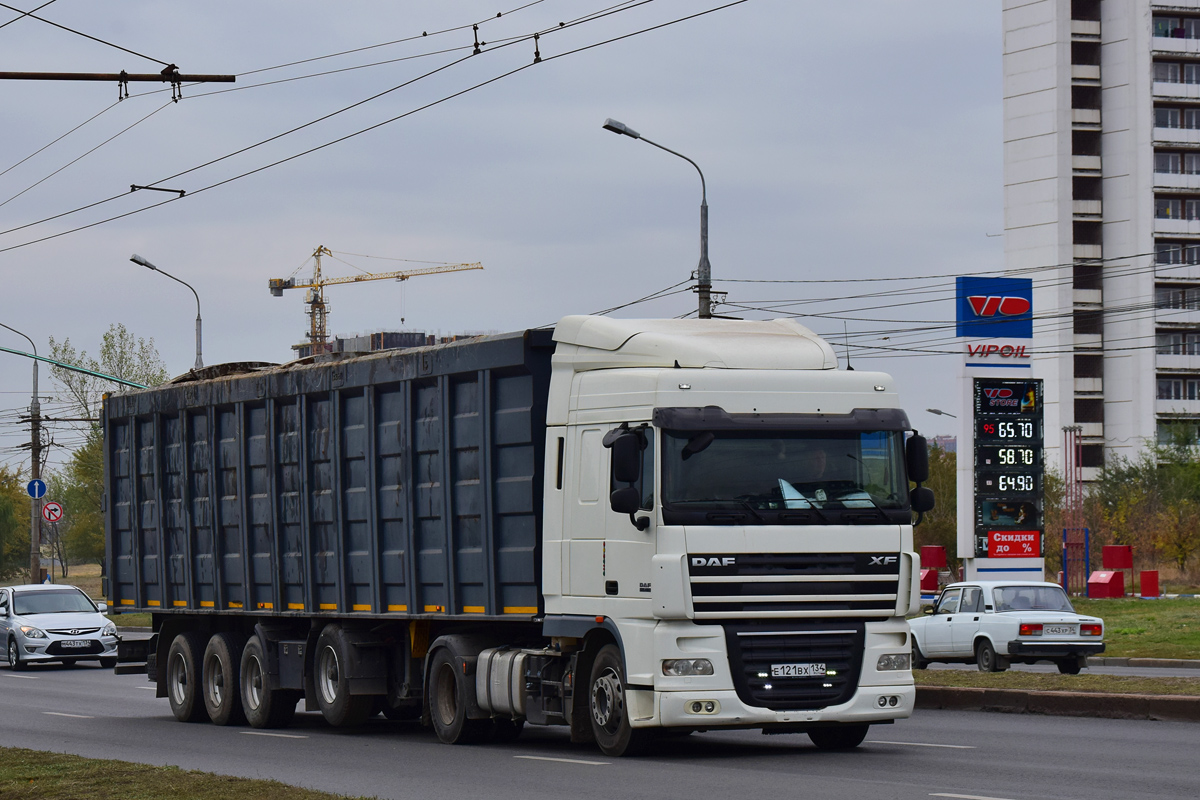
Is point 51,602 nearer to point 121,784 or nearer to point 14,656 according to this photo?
point 14,656

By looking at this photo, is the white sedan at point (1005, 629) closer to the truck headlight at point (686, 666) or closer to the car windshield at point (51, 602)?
the truck headlight at point (686, 666)

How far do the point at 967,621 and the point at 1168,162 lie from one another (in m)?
74.7

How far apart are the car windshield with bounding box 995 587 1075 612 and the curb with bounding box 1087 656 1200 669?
9.18 feet

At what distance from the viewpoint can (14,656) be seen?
1299 inches

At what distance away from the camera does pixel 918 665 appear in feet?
89.7

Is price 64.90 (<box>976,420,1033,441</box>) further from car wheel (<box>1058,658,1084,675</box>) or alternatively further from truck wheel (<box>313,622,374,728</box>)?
truck wheel (<box>313,622,374,728</box>)

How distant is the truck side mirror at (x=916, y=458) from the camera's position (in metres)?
13.6

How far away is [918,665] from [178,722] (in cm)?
1205

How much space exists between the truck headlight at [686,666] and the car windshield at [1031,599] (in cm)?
1397

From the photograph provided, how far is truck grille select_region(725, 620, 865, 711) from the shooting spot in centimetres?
1295

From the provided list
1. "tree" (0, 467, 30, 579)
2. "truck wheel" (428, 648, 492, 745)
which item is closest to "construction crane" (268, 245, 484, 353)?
"tree" (0, 467, 30, 579)

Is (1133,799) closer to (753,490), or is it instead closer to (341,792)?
(753,490)

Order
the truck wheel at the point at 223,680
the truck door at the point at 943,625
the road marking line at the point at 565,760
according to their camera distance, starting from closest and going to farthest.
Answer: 1. the road marking line at the point at 565,760
2. the truck wheel at the point at 223,680
3. the truck door at the point at 943,625

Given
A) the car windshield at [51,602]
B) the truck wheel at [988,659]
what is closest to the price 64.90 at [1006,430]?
the truck wheel at [988,659]
